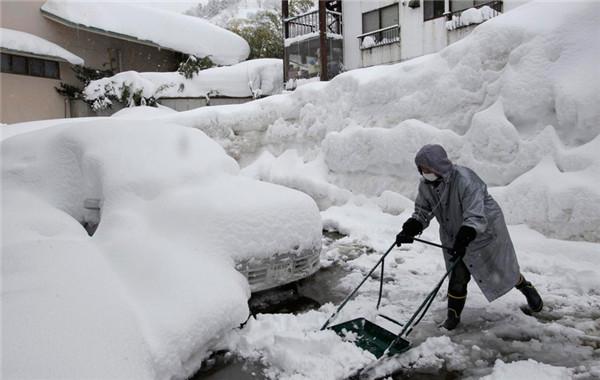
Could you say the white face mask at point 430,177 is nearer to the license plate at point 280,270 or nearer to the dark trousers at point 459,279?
the dark trousers at point 459,279

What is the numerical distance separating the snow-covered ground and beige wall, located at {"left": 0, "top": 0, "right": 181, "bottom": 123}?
8.04 metres

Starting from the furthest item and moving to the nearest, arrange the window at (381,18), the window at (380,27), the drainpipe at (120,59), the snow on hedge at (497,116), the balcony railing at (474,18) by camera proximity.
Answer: the drainpipe at (120,59) → the window at (381,18) → the window at (380,27) → the balcony railing at (474,18) → the snow on hedge at (497,116)

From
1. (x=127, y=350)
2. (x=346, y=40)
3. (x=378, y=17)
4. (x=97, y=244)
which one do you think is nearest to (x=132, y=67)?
(x=346, y=40)

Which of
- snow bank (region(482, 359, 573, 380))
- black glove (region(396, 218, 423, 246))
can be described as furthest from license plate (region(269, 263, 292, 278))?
snow bank (region(482, 359, 573, 380))

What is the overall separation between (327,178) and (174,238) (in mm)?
5331

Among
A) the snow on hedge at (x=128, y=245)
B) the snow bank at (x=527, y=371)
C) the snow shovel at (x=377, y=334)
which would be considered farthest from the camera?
the snow shovel at (x=377, y=334)

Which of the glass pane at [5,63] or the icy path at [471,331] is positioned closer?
the icy path at [471,331]

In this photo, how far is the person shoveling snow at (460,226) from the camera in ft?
10.3

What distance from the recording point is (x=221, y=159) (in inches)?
186

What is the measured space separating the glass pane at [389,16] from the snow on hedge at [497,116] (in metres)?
7.07

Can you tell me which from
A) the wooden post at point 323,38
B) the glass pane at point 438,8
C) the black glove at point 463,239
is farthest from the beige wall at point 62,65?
the black glove at point 463,239

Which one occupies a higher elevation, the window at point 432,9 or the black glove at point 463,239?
the window at point 432,9

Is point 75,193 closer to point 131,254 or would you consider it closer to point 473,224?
point 131,254

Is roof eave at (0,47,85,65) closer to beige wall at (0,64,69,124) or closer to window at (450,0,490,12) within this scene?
beige wall at (0,64,69,124)
